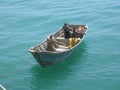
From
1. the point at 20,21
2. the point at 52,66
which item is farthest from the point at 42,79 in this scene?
the point at 20,21

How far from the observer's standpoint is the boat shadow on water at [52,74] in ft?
82.4

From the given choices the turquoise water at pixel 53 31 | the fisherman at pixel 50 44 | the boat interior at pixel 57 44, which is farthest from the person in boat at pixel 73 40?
the fisherman at pixel 50 44

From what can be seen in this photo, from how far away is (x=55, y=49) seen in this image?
28.5m

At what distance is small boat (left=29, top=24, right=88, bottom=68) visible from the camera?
25.7 meters

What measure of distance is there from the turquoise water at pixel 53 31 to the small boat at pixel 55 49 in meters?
0.93

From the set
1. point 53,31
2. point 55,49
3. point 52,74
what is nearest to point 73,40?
point 55,49

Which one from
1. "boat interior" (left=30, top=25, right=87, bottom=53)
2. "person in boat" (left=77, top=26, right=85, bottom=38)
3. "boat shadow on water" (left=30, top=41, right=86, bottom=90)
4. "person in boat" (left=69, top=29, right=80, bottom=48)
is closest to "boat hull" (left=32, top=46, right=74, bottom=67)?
"boat interior" (left=30, top=25, right=87, bottom=53)

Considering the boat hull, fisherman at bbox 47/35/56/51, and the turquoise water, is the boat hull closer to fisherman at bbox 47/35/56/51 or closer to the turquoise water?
the turquoise water

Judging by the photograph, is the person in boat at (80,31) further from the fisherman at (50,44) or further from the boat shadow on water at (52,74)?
the fisherman at (50,44)

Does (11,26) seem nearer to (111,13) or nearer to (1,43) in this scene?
(1,43)

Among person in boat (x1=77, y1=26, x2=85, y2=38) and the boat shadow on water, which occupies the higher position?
person in boat (x1=77, y1=26, x2=85, y2=38)

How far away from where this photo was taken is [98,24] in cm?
3941

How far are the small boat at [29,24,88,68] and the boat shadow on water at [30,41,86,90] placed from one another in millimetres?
664

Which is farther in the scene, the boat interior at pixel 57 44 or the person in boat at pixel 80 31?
the person in boat at pixel 80 31
